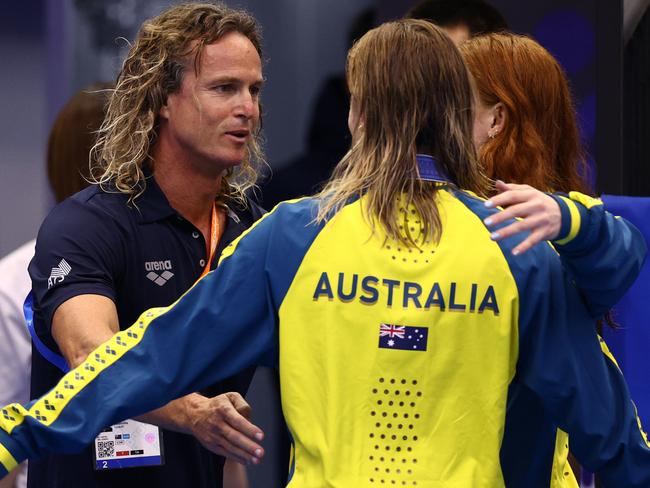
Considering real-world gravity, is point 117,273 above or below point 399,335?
below

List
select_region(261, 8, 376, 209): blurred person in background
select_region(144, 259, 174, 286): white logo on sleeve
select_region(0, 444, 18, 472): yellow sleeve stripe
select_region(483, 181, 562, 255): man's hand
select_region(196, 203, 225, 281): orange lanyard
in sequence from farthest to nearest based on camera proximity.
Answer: select_region(261, 8, 376, 209): blurred person in background < select_region(196, 203, 225, 281): orange lanyard < select_region(144, 259, 174, 286): white logo on sleeve < select_region(0, 444, 18, 472): yellow sleeve stripe < select_region(483, 181, 562, 255): man's hand

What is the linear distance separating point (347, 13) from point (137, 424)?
298cm

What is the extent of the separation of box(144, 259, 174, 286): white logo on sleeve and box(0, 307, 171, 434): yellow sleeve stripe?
85 cm

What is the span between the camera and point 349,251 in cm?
257

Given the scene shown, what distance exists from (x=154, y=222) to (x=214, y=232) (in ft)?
0.61

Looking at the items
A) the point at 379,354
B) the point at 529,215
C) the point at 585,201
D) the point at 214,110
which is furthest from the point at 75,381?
the point at 214,110

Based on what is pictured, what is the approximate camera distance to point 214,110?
146 inches

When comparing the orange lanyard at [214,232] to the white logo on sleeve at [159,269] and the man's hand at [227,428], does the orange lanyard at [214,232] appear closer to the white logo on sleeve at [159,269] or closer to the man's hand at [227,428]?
the white logo on sleeve at [159,269]

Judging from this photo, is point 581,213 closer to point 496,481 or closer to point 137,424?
point 496,481

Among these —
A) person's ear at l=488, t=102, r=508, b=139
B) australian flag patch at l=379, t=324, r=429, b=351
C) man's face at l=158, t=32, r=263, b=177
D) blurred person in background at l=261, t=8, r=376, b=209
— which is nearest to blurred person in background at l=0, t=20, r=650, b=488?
australian flag patch at l=379, t=324, r=429, b=351

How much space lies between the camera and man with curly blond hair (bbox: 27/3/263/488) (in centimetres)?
338

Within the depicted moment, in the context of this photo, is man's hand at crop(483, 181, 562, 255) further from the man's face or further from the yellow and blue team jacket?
the man's face

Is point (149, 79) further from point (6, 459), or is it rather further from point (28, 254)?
point (6, 459)

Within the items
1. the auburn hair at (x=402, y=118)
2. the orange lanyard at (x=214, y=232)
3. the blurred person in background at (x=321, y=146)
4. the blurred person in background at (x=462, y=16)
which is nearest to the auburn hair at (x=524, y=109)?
the auburn hair at (x=402, y=118)
